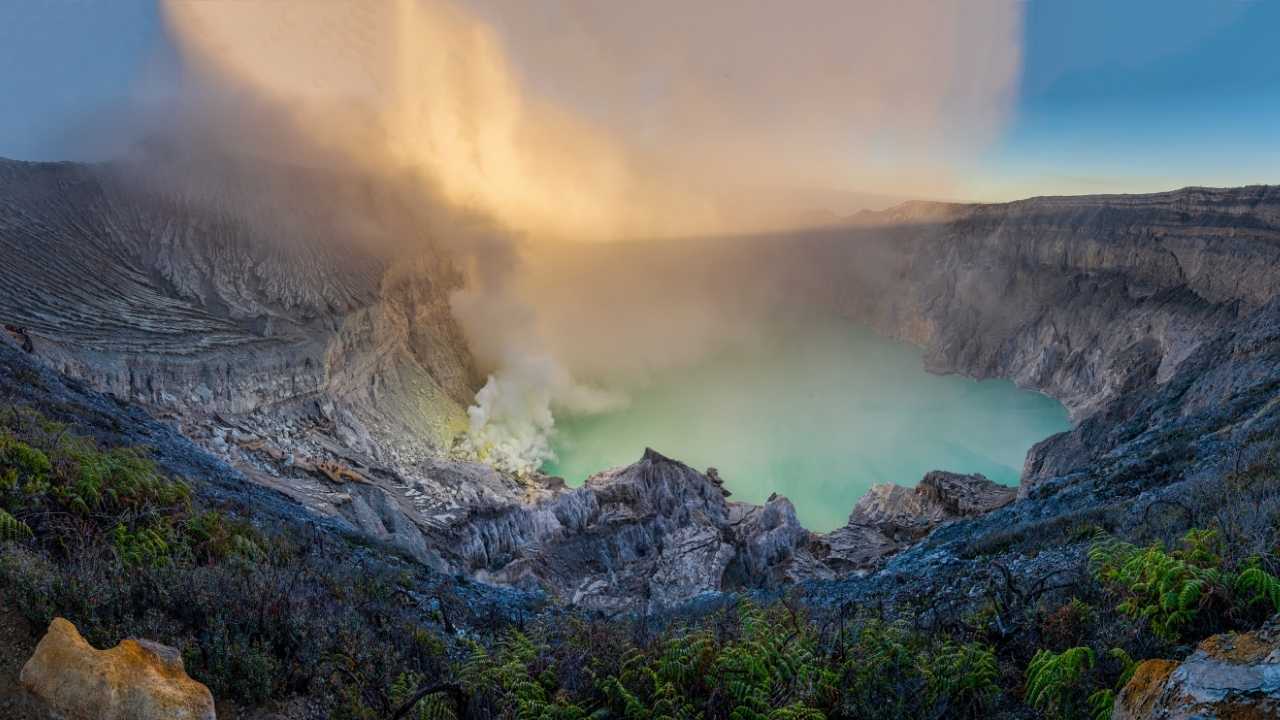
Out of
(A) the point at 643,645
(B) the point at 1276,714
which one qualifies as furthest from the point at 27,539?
(B) the point at 1276,714

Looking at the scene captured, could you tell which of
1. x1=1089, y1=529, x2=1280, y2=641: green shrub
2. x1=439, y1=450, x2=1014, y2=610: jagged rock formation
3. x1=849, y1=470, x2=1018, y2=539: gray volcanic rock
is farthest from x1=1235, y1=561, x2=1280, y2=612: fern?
x1=849, y1=470, x2=1018, y2=539: gray volcanic rock

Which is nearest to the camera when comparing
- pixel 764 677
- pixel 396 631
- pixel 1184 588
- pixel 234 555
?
pixel 1184 588

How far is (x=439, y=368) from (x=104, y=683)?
48152 millimetres

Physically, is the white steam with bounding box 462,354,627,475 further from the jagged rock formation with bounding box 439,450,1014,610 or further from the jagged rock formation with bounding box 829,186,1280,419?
the jagged rock formation with bounding box 829,186,1280,419

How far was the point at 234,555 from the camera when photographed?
27.5 ft

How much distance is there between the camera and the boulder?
2967 mm

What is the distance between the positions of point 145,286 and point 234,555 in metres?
27.3

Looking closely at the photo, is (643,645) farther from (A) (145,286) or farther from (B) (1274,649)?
(A) (145,286)

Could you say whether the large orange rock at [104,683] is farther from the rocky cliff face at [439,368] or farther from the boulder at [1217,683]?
the rocky cliff face at [439,368]

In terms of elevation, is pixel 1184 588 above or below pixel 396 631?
above

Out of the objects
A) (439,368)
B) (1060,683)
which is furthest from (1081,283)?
(1060,683)

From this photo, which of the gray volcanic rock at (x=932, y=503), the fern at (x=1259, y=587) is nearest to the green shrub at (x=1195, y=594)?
the fern at (x=1259, y=587)

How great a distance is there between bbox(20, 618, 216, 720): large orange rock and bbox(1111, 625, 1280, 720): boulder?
5.87 m

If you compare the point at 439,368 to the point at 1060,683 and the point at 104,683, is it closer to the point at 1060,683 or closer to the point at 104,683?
the point at 104,683
